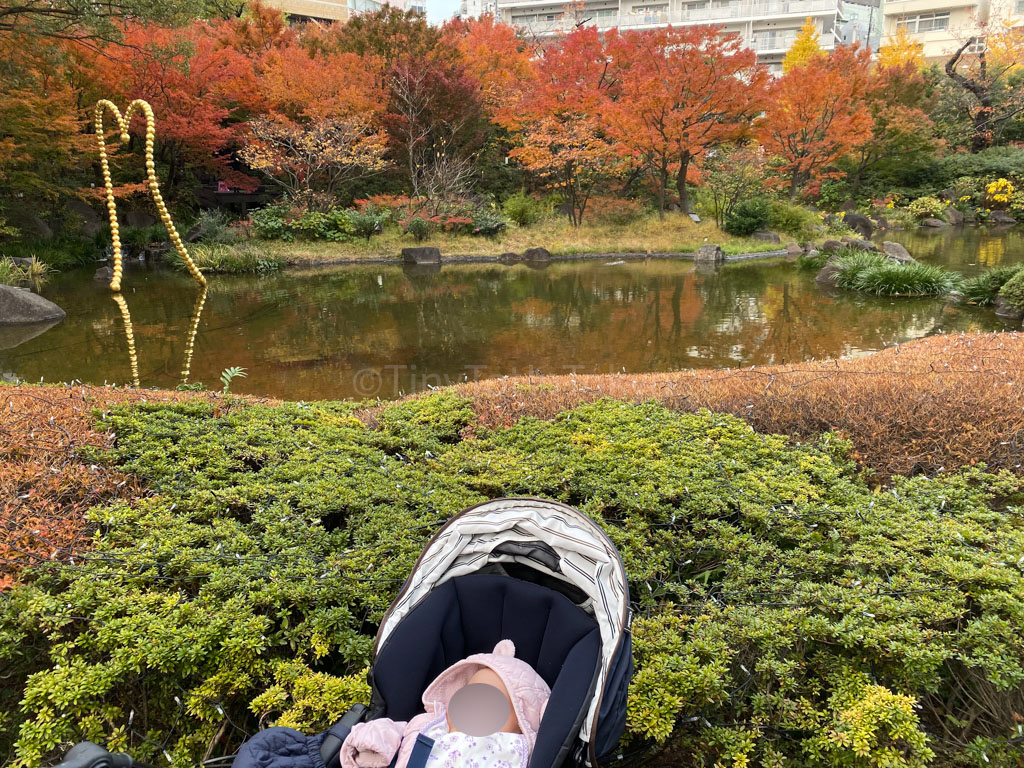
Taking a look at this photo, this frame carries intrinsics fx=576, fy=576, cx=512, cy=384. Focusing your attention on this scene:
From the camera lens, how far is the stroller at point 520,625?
4.85 ft

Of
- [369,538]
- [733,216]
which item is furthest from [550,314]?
[733,216]

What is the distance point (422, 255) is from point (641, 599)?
13.6m

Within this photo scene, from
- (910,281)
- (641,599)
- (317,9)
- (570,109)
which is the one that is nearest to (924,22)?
(570,109)

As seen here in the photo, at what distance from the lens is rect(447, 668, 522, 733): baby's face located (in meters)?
1.66

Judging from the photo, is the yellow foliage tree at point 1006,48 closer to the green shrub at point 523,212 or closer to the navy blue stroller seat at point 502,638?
the green shrub at point 523,212

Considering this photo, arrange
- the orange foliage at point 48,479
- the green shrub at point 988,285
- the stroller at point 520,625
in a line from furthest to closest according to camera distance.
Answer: the green shrub at point 988,285 → the orange foliage at point 48,479 → the stroller at point 520,625

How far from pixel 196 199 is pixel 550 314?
15.3m

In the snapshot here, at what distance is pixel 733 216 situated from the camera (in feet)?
56.6

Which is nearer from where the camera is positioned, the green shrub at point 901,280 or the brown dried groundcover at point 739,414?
the brown dried groundcover at point 739,414

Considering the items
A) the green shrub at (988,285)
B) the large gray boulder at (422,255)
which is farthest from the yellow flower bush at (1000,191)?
the large gray boulder at (422,255)

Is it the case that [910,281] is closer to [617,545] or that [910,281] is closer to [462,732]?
[617,545]

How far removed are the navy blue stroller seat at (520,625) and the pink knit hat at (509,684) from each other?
5cm

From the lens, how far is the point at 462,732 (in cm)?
163

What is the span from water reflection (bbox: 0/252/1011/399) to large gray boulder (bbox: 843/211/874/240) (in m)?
7.89
